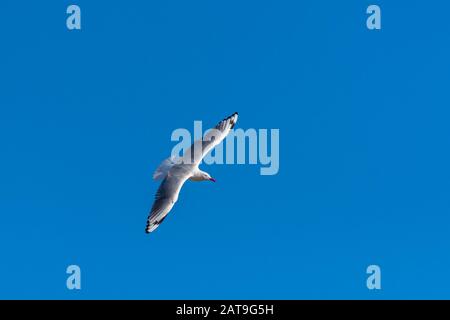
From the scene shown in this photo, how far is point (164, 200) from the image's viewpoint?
10.8m

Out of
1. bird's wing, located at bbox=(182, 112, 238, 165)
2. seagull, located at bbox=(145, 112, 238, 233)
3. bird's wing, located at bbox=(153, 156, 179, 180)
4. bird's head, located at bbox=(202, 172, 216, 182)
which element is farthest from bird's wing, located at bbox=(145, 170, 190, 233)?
bird's head, located at bbox=(202, 172, 216, 182)

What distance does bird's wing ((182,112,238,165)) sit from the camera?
11828 millimetres

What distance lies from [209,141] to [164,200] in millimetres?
1661

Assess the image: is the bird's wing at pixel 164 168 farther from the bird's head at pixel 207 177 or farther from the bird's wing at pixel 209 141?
the bird's head at pixel 207 177

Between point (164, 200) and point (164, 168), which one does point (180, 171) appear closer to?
point (164, 168)

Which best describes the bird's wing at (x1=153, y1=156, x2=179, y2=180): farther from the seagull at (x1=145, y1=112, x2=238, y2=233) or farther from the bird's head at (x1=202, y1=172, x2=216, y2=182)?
the bird's head at (x1=202, y1=172, x2=216, y2=182)

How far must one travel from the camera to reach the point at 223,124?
1261cm

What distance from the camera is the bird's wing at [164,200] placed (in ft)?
35.0

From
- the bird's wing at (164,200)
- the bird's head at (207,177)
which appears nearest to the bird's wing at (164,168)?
the bird's wing at (164,200)

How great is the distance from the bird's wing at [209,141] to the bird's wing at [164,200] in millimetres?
666
